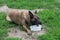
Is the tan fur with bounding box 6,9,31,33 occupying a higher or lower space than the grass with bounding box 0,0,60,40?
higher

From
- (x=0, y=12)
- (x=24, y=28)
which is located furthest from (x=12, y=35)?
(x=0, y=12)

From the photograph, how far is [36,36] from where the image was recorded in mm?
7242

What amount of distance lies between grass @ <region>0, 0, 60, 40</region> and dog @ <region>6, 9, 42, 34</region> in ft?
0.66

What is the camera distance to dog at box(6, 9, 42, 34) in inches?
294

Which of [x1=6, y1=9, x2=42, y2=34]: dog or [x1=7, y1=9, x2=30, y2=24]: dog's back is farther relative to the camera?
[x1=7, y1=9, x2=30, y2=24]: dog's back

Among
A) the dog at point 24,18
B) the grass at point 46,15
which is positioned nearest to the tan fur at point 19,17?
the dog at point 24,18

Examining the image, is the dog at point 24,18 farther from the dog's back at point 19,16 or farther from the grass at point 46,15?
the grass at point 46,15

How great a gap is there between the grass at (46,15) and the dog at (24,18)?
20 centimetres

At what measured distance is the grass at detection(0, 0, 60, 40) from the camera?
736 centimetres

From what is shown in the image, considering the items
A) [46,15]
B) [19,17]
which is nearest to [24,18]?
[19,17]

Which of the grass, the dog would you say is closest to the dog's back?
the dog

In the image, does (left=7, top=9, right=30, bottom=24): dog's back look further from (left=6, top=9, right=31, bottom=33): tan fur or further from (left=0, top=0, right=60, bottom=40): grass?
(left=0, top=0, right=60, bottom=40): grass

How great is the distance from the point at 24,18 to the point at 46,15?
1204 millimetres

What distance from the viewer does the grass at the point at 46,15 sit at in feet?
24.2
